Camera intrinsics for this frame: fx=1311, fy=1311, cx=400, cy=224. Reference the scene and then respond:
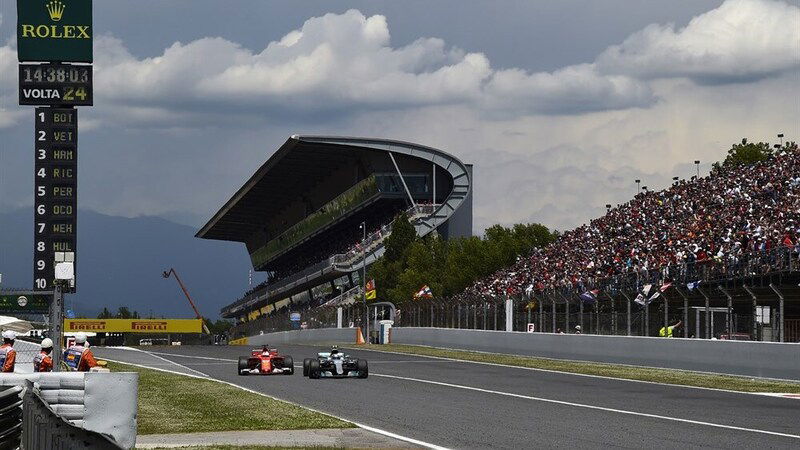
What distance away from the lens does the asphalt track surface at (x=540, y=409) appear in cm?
1505

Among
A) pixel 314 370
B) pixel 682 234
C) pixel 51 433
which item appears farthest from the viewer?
pixel 682 234

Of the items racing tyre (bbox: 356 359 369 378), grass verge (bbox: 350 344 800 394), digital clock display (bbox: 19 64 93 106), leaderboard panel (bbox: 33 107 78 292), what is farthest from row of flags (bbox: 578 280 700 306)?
digital clock display (bbox: 19 64 93 106)

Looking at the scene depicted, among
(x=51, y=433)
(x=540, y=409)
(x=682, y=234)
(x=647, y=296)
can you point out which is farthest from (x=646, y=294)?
(x=51, y=433)

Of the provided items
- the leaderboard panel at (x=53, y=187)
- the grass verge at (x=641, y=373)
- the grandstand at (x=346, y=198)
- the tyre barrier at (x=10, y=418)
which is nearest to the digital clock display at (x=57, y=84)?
the leaderboard panel at (x=53, y=187)

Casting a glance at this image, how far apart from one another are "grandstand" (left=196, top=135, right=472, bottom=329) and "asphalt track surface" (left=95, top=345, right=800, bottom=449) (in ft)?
202

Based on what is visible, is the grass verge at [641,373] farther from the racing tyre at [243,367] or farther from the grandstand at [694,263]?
the racing tyre at [243,367]

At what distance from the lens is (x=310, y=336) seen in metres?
76.6

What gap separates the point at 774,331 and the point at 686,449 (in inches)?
613

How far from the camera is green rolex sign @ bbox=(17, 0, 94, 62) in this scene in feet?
175

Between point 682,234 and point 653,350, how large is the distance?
14.6 metres

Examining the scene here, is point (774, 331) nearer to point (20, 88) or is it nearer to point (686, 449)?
point (686, 449)

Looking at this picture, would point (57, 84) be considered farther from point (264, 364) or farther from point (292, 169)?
point (292, 169)

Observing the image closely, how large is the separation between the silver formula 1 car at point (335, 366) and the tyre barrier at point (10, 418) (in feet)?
55.1

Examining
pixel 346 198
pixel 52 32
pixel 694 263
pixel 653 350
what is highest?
pixel 52 32
